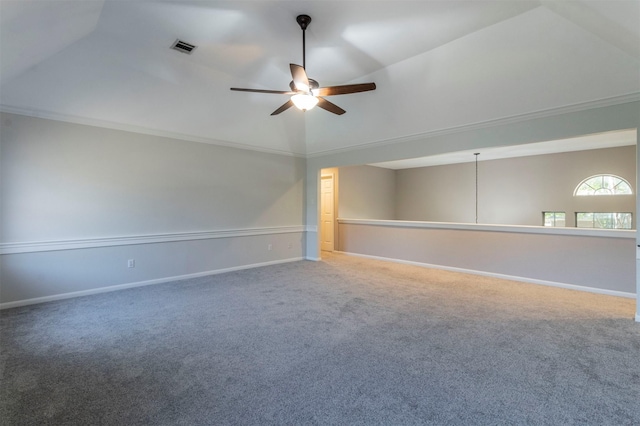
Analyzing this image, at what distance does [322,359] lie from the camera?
244 centimetres

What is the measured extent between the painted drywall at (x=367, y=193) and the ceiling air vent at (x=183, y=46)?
16.6 ft

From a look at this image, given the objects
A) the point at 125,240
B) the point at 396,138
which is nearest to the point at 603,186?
the point at 396,138

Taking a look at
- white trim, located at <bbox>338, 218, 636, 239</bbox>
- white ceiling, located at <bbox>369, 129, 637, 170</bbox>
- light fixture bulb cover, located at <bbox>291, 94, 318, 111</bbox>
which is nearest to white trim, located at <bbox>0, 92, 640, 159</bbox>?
white ceiling, located at <bbox>369, 129, 637, 170</bbox>

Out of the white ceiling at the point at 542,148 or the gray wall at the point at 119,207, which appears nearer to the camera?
the gray wall at the point at 119,207

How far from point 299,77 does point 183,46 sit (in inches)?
67.5

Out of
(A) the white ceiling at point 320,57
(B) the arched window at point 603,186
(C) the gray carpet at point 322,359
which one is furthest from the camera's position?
(B) the arched window at point 603,186

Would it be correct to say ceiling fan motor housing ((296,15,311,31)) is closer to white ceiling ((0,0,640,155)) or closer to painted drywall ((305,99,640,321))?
white ceiling ((0,0,640,155))

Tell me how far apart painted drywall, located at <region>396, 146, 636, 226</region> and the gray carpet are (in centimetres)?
422

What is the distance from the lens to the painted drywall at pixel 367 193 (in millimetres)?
8195

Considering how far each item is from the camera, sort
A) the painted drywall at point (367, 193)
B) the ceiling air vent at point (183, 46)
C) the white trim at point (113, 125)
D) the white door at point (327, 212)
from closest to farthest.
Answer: the ceiling air vent at point (183, 46) < the white trim at point (113, 125) < the white door at point (327, 212) < the painted drywall at point (367, 193)

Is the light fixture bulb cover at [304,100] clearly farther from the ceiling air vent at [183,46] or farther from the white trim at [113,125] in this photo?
the white trim at [113,125]

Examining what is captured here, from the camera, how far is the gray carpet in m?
1.83

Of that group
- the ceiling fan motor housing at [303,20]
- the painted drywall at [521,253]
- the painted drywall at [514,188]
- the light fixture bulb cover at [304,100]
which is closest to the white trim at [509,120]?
the painted drywall at [521,253]

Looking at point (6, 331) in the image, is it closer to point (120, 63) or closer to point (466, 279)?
point (120, 63)
